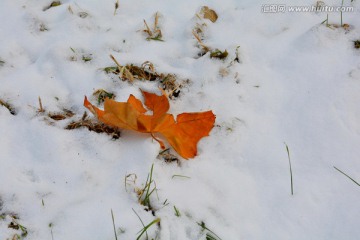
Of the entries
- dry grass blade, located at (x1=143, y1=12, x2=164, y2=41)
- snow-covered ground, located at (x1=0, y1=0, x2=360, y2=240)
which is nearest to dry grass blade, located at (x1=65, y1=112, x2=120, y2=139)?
snow-covered ground, located at (x1=0, y1=0, x2=360, y2=240)

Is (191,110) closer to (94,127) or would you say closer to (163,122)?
(163,122)

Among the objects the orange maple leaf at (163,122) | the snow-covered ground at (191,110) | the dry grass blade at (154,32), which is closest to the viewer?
the snow-covered ground at (191,110)

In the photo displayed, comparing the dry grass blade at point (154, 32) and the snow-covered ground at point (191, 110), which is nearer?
the snow-covered ground at point (191, 110)

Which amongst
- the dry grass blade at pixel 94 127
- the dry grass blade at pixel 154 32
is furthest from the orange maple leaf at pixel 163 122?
the dry grass blade at pixel 154 32

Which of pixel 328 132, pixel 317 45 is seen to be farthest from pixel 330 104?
pixel 317 45

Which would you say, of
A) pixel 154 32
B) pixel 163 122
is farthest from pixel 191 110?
pixel 154 32

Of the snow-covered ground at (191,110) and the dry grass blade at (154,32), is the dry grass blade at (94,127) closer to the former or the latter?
the snow-covered ground at (191,110)
